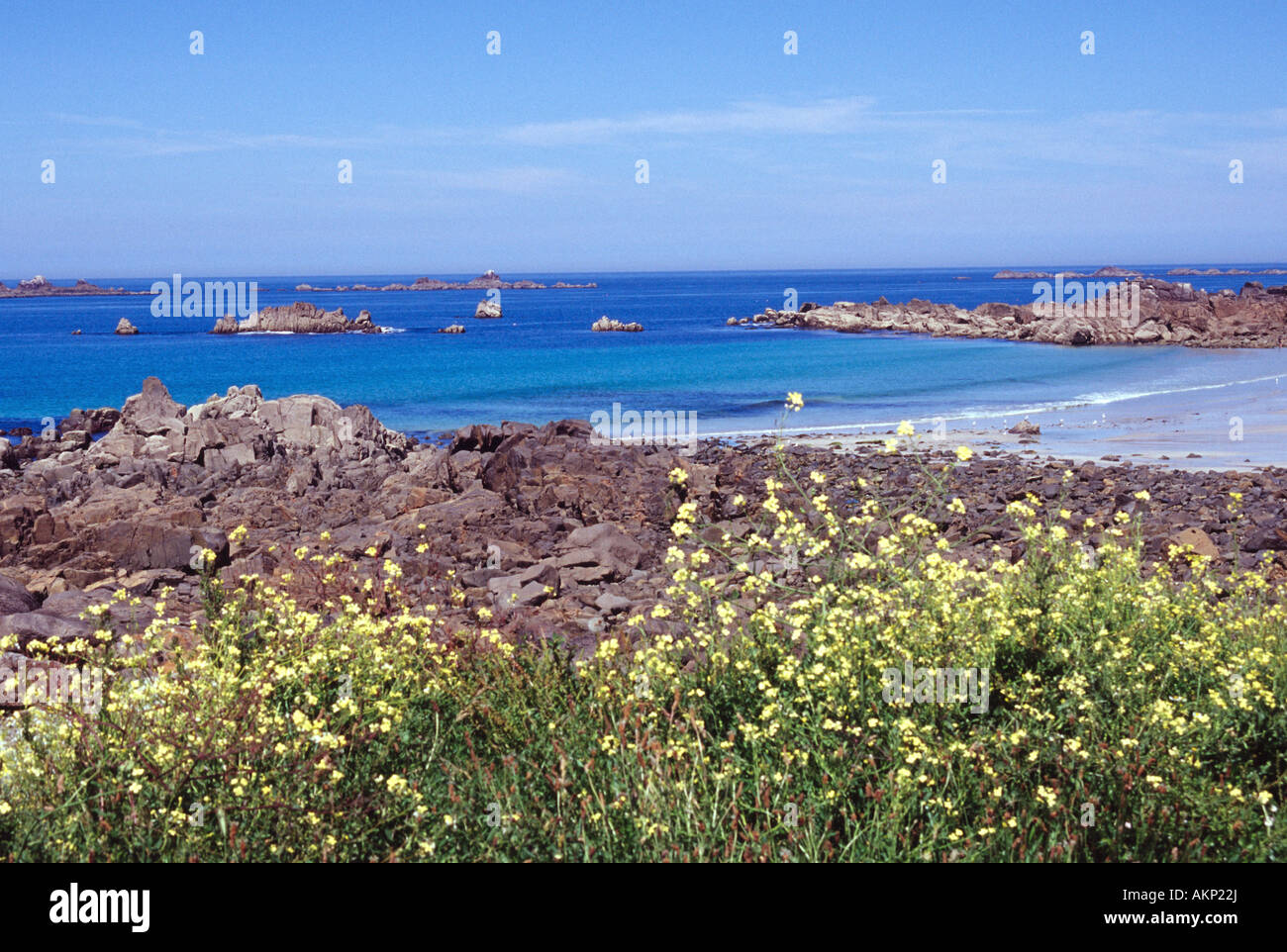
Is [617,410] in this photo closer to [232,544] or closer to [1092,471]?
[1092,471]

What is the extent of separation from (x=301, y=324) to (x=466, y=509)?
8777 centimetres

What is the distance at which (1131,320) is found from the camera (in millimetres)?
69875

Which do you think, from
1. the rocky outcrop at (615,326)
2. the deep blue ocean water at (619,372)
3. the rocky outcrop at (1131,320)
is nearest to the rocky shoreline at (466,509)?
the deep blue ocean water at (619,372)

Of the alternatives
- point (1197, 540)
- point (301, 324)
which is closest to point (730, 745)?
point (1197, 540)

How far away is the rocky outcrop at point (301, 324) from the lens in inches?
3760

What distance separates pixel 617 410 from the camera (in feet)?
131

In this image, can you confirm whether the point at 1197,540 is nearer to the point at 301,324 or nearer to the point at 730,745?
the point at 730,745

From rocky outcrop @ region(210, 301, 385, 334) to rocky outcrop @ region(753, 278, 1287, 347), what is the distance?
44492mm

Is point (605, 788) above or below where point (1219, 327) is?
below

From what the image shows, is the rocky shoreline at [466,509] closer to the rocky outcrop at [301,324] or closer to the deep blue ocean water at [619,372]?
the deep blue ocean water at [619,372]

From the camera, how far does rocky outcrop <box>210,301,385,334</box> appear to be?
95500mm
